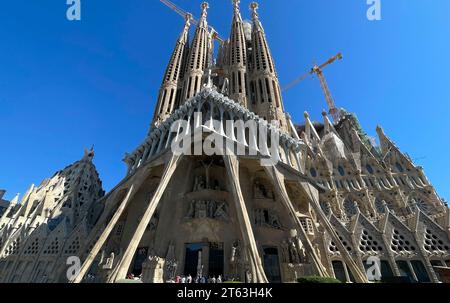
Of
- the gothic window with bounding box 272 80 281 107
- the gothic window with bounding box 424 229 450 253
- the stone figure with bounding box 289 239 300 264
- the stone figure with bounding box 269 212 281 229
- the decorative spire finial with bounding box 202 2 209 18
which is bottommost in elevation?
the stone figure with bounding box 289 239 300 264

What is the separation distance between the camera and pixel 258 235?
56.9 feet

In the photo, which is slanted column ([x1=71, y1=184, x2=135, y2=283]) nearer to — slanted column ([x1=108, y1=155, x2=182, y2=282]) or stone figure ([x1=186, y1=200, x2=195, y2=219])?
slanted column ([x1=108, y1=155, x2=182, y2=282])

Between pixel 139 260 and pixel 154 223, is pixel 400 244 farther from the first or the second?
pixel 139 260

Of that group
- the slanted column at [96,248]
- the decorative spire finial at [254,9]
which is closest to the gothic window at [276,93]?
the decorative spire finial at [254,9]

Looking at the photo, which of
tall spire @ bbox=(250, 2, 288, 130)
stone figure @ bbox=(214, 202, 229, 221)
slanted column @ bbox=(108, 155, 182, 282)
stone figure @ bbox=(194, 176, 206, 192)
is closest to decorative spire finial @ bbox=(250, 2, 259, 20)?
tall spire @ bbox=(250, 2, 288, 130)

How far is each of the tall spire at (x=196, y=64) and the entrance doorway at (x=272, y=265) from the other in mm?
22529

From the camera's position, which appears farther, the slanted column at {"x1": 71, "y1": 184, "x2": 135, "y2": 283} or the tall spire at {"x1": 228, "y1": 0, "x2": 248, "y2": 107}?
the tall spire at {"x1": 228, "y1": 0, "x2": 248, "y2": 107}

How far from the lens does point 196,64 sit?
3638 centimetres

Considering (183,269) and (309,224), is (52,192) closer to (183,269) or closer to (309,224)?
(183,269)

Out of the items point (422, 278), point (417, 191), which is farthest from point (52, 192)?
point (417, 191)

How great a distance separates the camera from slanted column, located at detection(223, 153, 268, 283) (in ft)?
39.8

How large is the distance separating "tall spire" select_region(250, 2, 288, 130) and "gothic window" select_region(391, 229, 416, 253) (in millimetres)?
14897

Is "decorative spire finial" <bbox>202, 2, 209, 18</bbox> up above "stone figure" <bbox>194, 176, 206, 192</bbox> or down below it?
above

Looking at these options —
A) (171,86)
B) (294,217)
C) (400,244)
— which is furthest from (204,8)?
(400,244)
